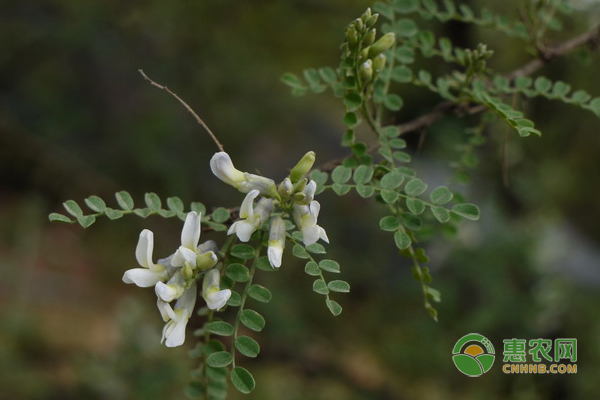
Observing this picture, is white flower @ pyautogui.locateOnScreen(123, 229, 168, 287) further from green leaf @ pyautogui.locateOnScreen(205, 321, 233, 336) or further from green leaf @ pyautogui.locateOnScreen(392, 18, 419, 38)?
green leaf @ pyautogui.locateOnScreen(392, 18, 419, 38)

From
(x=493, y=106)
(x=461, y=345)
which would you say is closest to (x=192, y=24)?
(x=461, y=345)

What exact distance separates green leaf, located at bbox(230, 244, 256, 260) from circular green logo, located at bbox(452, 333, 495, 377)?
0.56 meters

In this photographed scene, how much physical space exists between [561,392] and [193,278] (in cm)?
170

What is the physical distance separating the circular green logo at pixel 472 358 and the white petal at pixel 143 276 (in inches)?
23.8

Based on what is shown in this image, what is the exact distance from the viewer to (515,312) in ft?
6.04

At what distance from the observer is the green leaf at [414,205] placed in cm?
60

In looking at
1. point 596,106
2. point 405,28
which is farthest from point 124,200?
point 596,106

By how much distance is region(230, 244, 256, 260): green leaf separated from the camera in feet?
1.86

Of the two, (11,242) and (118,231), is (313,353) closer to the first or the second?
(118,231)

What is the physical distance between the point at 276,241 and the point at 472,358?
599 millimetres

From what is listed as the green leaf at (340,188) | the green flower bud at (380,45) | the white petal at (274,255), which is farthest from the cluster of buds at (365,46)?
the white petal at (274,255)

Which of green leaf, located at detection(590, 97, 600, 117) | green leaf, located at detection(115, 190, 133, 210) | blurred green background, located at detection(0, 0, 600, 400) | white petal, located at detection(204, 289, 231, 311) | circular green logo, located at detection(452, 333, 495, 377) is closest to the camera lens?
white petal, located at detection(204, 289, 231, 311)

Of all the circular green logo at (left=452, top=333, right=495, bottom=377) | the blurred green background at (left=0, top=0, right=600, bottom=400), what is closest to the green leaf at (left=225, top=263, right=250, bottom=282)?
the circular green logo at (left=452, top=333, right=495, bottom=377)

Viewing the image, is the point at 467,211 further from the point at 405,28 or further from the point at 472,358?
the point at 472,358
